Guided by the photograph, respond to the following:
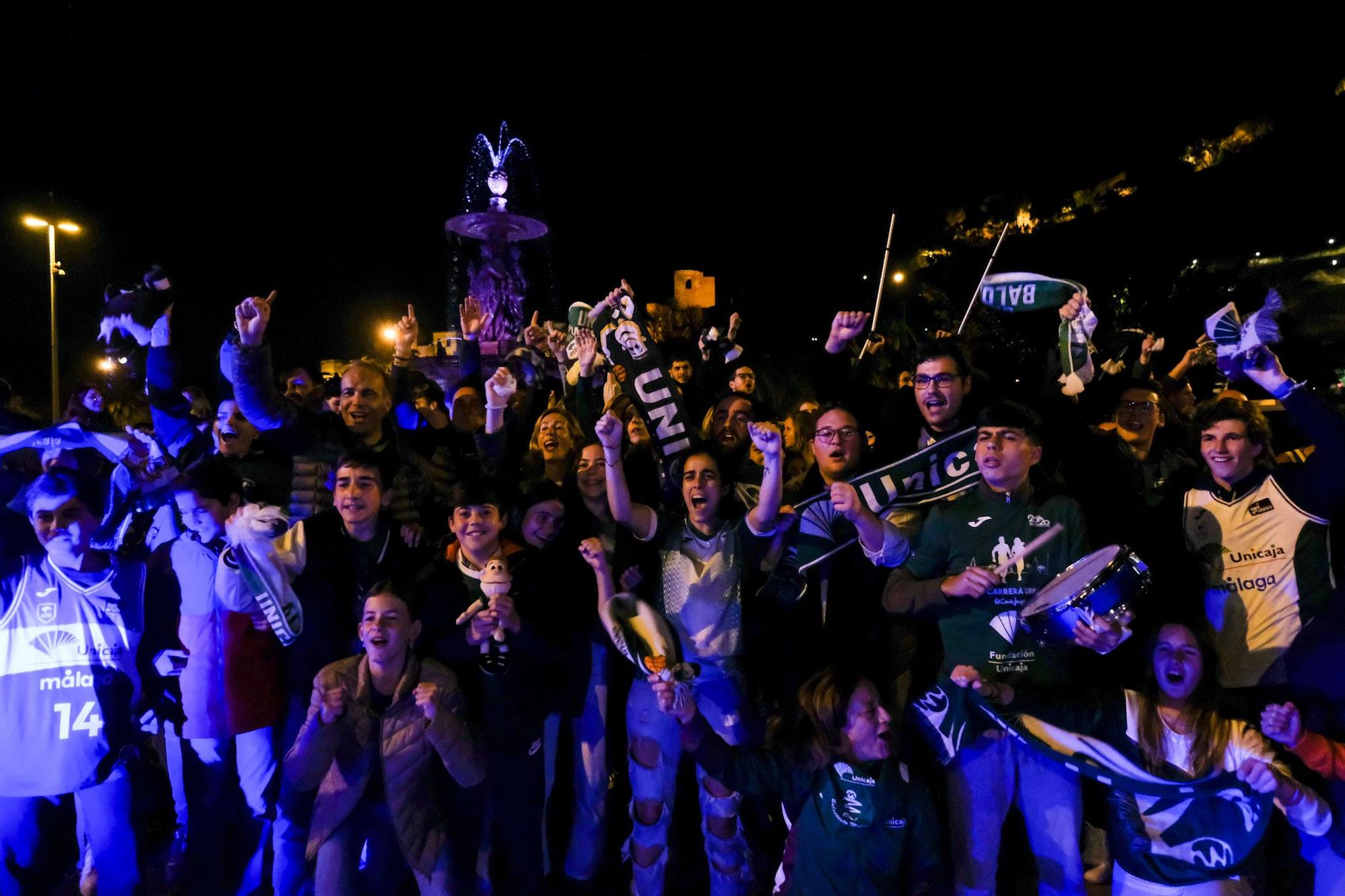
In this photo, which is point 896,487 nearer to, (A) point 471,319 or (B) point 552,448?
(B) point 552,448

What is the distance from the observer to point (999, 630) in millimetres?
3312

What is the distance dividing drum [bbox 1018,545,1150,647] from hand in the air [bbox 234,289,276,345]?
12.3 ft

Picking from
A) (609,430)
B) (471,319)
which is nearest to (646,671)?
(609,430)

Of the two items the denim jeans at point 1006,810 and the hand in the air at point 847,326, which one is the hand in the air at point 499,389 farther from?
the denim jeans at point 1006,810

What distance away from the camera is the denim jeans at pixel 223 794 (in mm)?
3809

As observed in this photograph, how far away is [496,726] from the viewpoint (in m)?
3.56

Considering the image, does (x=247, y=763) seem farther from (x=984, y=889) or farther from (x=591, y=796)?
(x=984, y=889)

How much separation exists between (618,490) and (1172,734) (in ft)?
7.80

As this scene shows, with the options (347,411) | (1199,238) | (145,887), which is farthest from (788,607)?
(1199,238)

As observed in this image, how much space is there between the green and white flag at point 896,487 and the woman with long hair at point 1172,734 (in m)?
0.83

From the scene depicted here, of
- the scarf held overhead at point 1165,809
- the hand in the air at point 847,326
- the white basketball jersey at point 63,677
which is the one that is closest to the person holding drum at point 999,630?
the scarf held overhead at point 1165,809

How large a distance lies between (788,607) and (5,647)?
3.38 m

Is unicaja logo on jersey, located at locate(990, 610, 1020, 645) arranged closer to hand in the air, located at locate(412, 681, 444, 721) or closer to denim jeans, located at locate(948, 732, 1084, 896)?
denim jeans, located at locate(948, 732, 1084, 896)

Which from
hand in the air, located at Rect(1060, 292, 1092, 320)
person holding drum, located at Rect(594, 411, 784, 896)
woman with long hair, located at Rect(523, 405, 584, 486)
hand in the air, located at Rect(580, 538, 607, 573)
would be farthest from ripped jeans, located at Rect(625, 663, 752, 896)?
hand in the air, located at Rect(1060, 292, 1092, 320)
